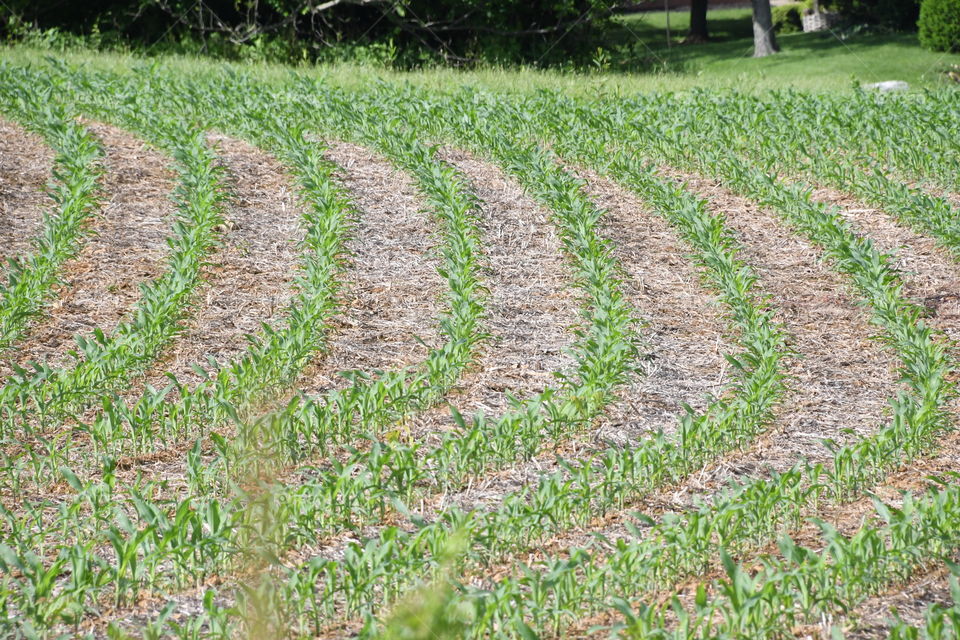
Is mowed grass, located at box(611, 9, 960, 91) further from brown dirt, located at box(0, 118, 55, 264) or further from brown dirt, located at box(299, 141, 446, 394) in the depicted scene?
brown dirt, located at box(0, 118, 55, 264)

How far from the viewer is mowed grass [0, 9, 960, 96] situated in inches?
563

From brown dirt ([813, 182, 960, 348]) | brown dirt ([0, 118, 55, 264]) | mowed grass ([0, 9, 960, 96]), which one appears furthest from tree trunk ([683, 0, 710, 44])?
brown dirt ([0, 118, 55, 264])

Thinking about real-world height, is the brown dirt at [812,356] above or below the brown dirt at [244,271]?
below

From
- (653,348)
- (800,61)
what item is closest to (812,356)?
(653,348)

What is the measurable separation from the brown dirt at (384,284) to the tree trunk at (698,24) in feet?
63.9

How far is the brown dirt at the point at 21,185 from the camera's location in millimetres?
7855

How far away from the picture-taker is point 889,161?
1024cm

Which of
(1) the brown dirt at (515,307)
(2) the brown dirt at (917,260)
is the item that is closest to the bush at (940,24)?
(2) the brown dirt at (917,260)

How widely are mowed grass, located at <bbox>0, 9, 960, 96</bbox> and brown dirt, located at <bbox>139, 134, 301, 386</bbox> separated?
4.37 m

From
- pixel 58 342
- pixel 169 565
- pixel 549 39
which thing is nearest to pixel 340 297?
pixel 58 342

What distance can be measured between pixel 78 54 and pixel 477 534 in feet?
47.4

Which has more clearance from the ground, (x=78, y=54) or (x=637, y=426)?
(x=78, y=54)

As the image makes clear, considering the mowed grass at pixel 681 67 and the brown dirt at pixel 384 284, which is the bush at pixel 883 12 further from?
the brown dirt at pixel 384 284

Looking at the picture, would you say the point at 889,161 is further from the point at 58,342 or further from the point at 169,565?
the point at 169,565
